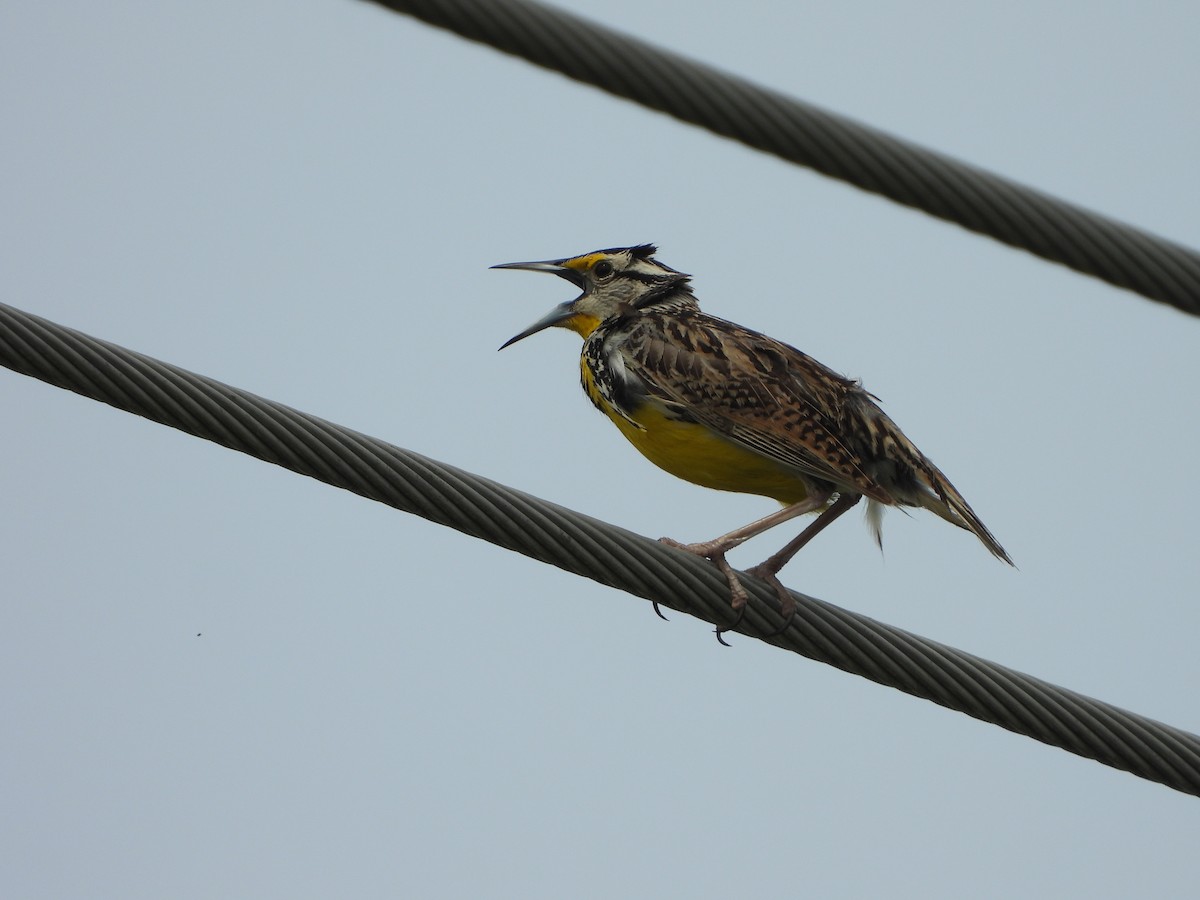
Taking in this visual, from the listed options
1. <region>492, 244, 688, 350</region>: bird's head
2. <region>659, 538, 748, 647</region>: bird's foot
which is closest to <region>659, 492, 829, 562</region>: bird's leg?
<region>659, 538, 748, 647</region>: bird's foot

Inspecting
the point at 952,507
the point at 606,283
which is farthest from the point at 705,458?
the point at 606,283

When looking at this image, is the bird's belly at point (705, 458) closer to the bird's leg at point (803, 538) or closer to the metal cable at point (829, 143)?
the bird's leg at point (803, 538)

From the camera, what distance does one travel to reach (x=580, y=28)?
4.98 metres

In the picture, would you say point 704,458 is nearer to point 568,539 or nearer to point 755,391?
point 755,391

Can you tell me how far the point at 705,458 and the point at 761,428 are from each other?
309 millimetres

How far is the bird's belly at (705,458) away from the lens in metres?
7.11

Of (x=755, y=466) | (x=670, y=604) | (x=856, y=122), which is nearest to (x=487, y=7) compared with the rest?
(x=856, y=122)

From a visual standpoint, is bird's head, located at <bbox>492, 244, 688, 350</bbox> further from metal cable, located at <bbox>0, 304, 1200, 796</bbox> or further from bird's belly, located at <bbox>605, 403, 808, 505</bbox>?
metal cable, located at <bbox>0, 304, 1200, 796</bbox>

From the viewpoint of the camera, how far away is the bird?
6953 millimetres

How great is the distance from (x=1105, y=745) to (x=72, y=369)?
3.37 meters

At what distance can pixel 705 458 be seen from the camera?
7.14m

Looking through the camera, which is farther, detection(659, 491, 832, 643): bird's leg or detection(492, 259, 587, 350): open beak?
detection(492, 259, 587, 350): open beak

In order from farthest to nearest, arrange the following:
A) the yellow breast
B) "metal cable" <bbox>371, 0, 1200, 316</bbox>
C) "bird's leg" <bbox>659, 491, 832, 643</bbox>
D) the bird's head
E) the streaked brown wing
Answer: the bird's head → the yellow breast → the streaked brown wing → "bird's leg" <bbox>659, 491, 832, 643</bbox> → "metal cable" <bbox>371, 0, 1200, 316</bbox>

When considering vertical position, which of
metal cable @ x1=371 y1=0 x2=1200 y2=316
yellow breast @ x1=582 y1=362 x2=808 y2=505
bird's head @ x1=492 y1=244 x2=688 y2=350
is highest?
bird's head @ x1=492 y1=244 x2=688 y2=350
